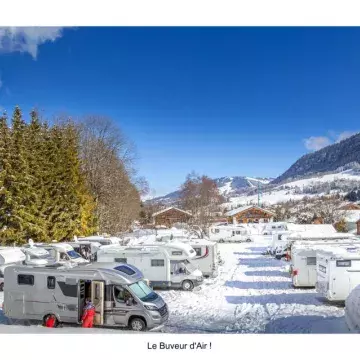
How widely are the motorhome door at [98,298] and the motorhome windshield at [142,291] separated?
0.41 metres

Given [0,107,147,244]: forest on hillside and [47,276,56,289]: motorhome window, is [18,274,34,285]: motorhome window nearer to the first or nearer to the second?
[47,276,56,289]: motorhome window

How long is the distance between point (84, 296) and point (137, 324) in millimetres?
835

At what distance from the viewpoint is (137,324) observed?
6.25 m

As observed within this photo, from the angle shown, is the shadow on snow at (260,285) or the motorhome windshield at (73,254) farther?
the motorhome windshield at (73,254)

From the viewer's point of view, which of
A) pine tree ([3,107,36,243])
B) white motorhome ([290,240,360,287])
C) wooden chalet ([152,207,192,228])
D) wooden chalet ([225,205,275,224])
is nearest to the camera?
wooden chalet ([152,207,192,228])

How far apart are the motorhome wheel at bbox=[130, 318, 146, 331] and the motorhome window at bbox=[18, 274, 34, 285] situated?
65.6 inches

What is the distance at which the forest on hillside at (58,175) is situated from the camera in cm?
693

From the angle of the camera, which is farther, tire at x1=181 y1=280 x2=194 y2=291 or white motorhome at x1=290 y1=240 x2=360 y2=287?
white motorhome at x1=290 y1=240 x2=360 y2=287

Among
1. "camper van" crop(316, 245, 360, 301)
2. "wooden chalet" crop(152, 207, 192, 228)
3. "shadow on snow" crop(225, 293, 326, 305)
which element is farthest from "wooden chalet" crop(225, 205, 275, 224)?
"camper van" crop(316, 245, 360, 301)

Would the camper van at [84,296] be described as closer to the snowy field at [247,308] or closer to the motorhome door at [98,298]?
the motorhome door at [98,298]

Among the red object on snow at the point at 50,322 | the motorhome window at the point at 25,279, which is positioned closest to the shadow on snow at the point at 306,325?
the red object on snow at the point at 50,322

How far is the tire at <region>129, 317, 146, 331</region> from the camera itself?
6.18 m

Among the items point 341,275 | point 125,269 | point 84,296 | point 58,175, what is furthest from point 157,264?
point 84,296
